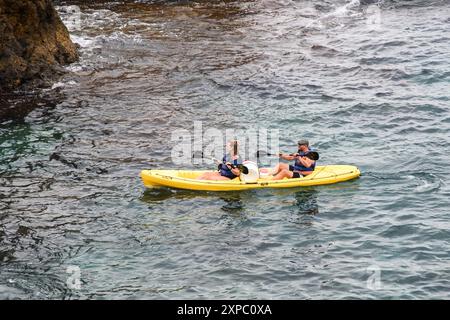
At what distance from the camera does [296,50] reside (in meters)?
25.6

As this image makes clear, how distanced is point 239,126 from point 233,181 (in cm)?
356

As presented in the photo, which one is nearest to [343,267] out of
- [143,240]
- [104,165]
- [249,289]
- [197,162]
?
[249,289]

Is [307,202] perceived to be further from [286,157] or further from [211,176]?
[211,176]

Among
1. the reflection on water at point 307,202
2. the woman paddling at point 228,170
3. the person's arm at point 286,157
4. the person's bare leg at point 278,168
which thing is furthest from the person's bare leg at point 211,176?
the reflection on water at point 307,202

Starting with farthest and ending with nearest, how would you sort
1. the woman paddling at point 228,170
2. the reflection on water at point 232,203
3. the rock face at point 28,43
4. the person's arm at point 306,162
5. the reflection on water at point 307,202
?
the rock face at point 28,43
the person's arm at point 306,162
the woman paddling at point 228,170
the reflection on water at point 232,203
the reflection on water at point 307,202

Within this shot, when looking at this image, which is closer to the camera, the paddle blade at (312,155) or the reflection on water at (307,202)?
the reflection on water at (307,202)

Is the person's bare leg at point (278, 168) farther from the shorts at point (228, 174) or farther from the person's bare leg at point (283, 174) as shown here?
the shorts at point (228, 174)

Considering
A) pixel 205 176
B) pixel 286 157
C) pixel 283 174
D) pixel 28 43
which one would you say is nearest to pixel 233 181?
pixel 205 176

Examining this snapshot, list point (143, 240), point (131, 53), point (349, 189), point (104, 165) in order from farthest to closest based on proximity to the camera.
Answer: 1. point (131, 53)
2. point (104, 165)
3. point (349, 189)
4. point (143, 240)

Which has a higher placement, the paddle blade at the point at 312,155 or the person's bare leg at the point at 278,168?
the paddle blade at the point at 312,155

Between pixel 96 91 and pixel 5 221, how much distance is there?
792 centimetres

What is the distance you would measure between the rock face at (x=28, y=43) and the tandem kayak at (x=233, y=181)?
23.8 ft

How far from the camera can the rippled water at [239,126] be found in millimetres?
13000

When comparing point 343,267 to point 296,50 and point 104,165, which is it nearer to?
point 104,165
